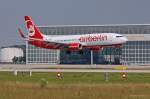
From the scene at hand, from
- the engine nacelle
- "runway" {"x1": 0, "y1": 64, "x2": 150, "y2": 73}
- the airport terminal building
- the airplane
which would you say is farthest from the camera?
the airport terminal building

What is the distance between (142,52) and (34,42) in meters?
36.0

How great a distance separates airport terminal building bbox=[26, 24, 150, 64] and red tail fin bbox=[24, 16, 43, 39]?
1795 centimetres

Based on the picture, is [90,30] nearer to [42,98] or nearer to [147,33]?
[147,33]

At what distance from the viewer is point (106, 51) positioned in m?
146

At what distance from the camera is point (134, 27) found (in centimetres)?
15212

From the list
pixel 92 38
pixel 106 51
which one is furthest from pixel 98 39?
pixel 106 51

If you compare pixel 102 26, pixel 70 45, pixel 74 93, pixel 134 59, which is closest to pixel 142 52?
pixel 134 59

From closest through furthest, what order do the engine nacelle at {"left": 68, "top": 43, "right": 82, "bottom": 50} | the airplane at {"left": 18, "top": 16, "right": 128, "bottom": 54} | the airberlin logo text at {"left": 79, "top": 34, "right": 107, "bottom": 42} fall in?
the airberlin logo text at {"left": 79, "top": 34, "right": 107, "bottom": 42} → the airplane at {"left": 18, "top": 16, "right": 128, "bottom": 54} → the engine nacelle at {"left": 68, "top": 43, "right": 82, "bottom": 50}

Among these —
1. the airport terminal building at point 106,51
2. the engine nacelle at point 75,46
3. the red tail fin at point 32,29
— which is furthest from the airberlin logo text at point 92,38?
the airport terminal building at point 106,51

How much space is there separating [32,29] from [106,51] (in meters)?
27.3

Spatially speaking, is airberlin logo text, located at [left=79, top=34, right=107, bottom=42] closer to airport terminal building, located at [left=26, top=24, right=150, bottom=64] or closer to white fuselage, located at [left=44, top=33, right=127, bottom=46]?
white fuselage, located at [left=44, top=33, right=127, bottom=46]

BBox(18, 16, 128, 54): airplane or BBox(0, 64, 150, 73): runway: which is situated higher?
BBox(18, 16, 128, 54): airplane

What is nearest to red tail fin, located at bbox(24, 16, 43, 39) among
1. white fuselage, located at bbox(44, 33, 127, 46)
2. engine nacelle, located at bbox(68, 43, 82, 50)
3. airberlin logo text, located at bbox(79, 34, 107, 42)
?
white fuselage, located at bbox(44, 33, 127, 46)

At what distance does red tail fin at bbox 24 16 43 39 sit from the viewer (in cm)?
12225
